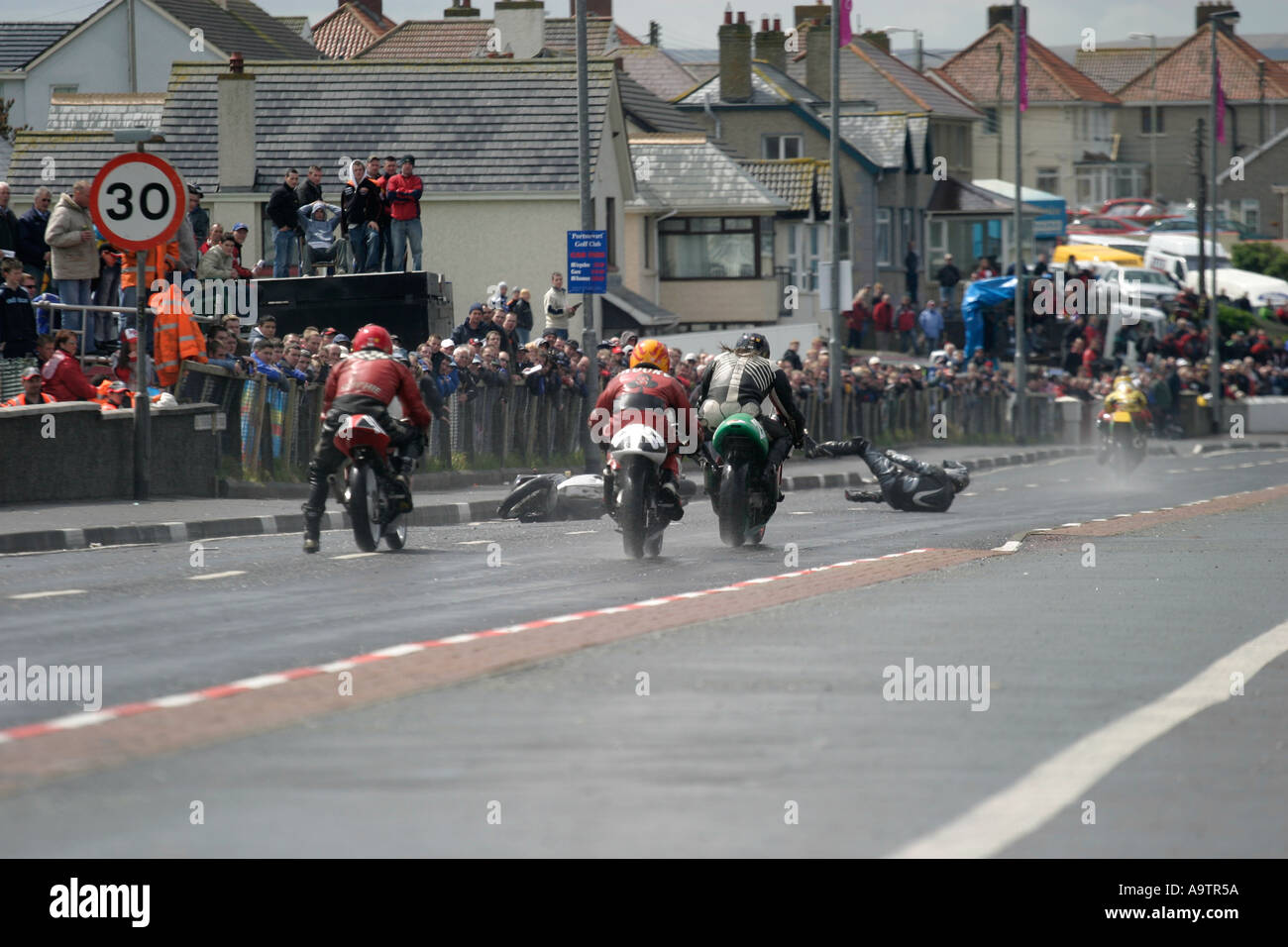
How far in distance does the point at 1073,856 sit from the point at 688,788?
4.59ft

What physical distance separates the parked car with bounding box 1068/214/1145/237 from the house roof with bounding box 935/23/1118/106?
80.8 ft

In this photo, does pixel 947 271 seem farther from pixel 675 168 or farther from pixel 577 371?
pixel 577 371

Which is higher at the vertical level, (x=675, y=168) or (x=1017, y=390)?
(x=675, y=168)

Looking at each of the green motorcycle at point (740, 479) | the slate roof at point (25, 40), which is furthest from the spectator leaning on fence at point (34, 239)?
the slate roof at point (25, 40)

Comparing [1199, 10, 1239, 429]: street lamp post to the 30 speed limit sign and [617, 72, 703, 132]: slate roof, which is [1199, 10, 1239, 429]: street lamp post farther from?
the 30 speed limit sign

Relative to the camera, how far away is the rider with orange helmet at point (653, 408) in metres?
17.4

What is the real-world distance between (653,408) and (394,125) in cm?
3355

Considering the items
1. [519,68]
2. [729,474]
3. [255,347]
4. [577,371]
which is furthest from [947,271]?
[729,474]

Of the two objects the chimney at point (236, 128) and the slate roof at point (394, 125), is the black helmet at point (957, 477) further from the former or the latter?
the slate roof at point (394, 125)

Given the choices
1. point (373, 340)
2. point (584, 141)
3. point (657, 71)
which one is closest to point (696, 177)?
point (657, 71)

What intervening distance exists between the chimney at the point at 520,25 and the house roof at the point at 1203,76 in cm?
7822

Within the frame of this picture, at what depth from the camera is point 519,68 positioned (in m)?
50.3

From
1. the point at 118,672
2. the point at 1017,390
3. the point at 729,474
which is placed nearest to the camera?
the point at 118,672
